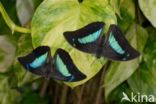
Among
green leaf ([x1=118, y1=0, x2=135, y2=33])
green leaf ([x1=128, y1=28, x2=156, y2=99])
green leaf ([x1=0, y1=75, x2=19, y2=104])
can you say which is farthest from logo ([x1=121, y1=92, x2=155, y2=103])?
green leaf ([x1=0, y1=75, x2=19, y2=104])

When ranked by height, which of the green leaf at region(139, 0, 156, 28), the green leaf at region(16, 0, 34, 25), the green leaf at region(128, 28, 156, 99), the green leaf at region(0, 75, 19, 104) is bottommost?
the green leaf at region(0, 75, 19, 104)

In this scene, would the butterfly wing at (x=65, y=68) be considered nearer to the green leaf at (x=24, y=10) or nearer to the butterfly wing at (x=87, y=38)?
the butterfly wing at (x=87, y=38)

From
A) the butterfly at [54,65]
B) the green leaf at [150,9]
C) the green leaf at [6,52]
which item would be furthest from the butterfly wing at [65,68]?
the green leaf at [6,52]

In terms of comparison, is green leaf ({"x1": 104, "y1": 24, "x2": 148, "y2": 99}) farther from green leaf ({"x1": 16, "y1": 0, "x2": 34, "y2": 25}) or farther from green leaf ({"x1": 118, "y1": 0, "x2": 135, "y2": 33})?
green leaf ({"x1": 16, "y1": 0, "x2": 34, "y2": 25})

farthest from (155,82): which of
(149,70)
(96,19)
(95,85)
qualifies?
(96,19)

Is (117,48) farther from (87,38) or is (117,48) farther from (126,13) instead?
(126,13)

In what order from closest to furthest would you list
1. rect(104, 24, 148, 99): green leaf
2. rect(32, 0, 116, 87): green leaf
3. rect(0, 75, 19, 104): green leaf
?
rect(32, 0, 116, 87): green leaf
rect(104, 24, 148, 99): green leaf
rect(0, 75, 19, 104): green leaf

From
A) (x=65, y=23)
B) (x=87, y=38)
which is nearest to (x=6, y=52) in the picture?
(x=65, y=23)
